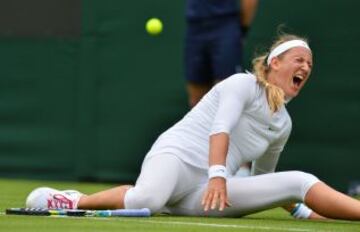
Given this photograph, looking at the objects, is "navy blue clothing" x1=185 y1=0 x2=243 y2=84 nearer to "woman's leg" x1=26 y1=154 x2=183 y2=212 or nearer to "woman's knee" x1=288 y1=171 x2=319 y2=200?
"woman's leg" x1=26 y1=154 x2=183 y2=212

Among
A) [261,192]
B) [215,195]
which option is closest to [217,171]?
[215,195]

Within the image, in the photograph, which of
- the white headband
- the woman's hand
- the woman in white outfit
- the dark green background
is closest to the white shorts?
the woman in white outfit

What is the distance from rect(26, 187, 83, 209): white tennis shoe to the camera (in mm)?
5211

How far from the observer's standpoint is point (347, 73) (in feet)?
26.5

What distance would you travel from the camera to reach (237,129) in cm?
515

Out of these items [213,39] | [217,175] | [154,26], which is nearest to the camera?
[217,175]

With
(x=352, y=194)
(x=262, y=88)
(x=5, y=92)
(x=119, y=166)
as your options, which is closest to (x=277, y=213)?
(x=262, y=88)

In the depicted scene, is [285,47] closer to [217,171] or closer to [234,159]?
[234,159]

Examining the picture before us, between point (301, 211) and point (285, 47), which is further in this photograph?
point (301, 211)

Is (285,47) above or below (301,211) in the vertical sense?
above

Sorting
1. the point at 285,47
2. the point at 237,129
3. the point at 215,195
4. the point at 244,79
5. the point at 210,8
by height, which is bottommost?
the point at 215,195

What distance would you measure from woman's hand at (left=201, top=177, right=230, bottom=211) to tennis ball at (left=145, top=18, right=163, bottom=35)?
3.90m

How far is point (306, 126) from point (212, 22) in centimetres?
104

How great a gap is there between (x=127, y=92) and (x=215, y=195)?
13.3ft
